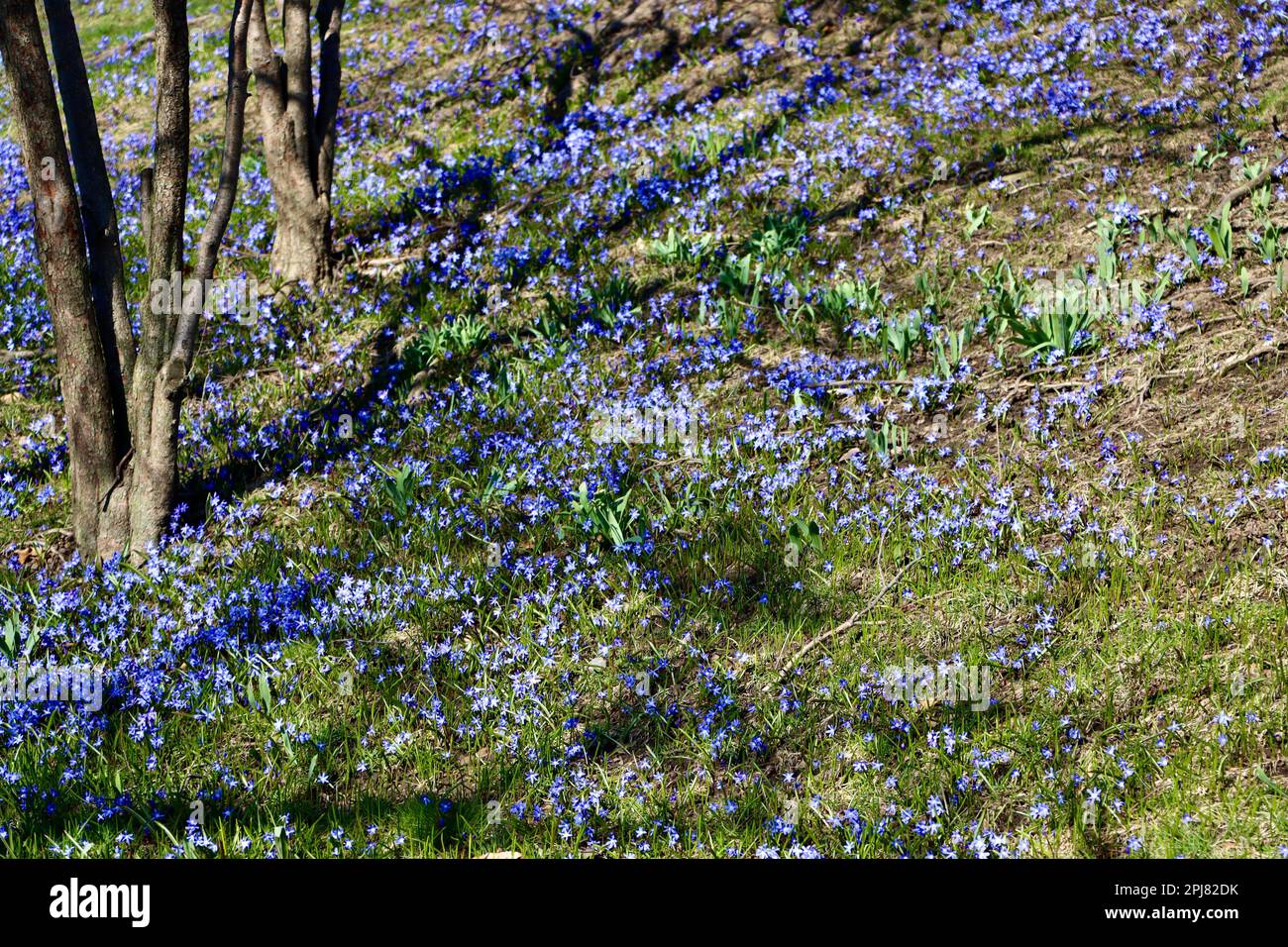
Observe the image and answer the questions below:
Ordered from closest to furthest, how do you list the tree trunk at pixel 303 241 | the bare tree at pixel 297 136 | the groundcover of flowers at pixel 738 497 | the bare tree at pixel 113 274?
the groundcover of flowers at pixel 738 497 < the bare tree at pixel 113 274 < the bare tree at pixel 297 136 < the tree trunk at pixel 303 241

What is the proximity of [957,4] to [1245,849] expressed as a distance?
8524mm

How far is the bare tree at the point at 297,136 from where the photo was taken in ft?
26.1

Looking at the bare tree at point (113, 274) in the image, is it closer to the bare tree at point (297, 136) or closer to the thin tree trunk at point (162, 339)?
the thin tree trunk at point (162, 339)

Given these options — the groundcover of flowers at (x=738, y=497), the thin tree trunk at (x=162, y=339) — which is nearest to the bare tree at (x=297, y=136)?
the groundcover of flowers at (x=738, y=497)

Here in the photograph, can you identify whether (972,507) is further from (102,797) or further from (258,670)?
(102,797)

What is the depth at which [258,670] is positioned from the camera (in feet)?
15.4

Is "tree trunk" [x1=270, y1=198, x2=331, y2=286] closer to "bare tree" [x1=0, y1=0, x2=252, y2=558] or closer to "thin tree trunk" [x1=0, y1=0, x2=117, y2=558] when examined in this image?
"bare tree" [x1=0, y1=0, x2=252, y2=558]

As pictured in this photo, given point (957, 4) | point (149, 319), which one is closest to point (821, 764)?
point (149, 319)

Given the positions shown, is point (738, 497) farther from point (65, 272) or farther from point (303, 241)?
point (303, 241)

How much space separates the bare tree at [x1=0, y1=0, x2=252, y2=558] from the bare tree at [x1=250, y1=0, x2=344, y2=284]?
2054mm

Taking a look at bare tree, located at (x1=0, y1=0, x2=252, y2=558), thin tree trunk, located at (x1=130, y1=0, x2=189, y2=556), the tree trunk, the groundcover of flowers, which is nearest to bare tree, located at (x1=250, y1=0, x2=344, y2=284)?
the tree trunk

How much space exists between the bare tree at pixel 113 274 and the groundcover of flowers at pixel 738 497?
0.63 feet

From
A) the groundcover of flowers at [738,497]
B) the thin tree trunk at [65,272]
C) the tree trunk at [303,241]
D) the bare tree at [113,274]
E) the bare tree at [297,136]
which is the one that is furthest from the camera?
the tree trunk at [303,241]

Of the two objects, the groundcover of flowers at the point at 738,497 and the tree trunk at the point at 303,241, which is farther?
the tree trunk at the point at 303,241
